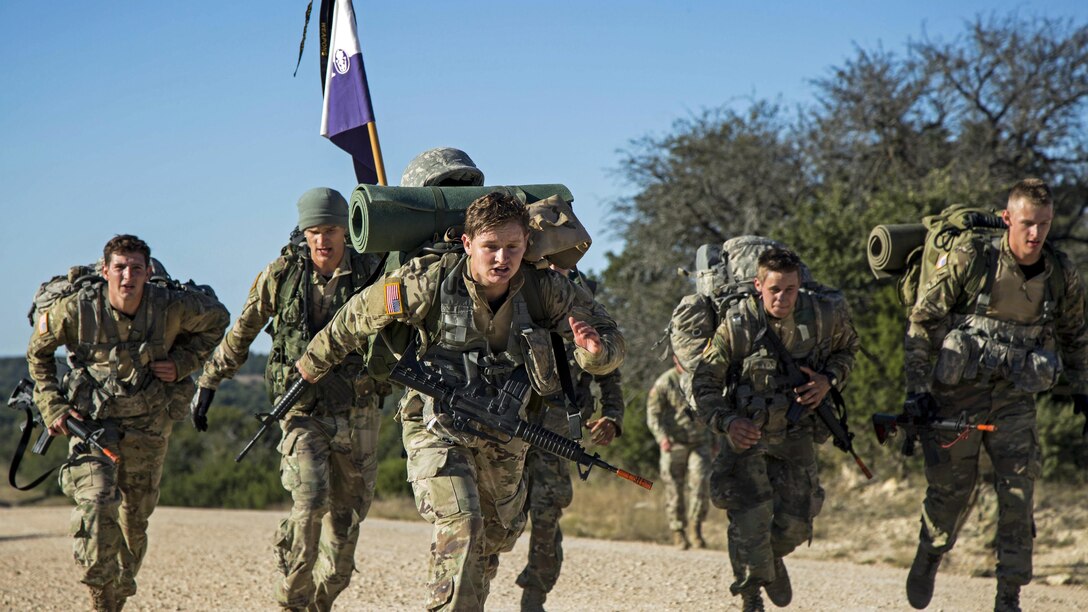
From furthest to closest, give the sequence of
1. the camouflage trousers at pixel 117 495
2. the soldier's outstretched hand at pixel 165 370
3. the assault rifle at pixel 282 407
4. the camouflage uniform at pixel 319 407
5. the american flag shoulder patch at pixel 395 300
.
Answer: the soldier's outstretched hand at pixel 165 370
the camouflage trousers at pixel 117 495
the camouflage uniform at pixel 319 407
the assault rifle at pixel 282 407
the american flag shoulder patch at pixel 395 300

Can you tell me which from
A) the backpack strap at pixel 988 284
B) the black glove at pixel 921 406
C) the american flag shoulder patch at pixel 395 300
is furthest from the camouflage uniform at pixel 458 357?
the backpack strap at pixel 988 284

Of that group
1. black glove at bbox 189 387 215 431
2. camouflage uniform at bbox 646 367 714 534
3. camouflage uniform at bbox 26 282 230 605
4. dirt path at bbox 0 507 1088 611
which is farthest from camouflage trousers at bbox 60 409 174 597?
camouflage uniform at bbox 646 367 714 534

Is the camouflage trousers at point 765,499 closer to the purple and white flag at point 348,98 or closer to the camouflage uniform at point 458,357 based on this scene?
the camouflage uniform at point 458,357

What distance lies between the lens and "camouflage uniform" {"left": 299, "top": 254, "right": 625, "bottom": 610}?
17.1ft

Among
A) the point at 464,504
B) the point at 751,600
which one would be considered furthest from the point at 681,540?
the point at 464,504

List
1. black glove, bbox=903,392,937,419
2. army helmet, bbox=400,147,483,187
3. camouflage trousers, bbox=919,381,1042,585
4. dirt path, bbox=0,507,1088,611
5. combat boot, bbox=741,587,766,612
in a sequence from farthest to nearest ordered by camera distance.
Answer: dirt path, bbox=0,507,1088,611 < black glove, bbox=903,392,937,419 < combat boot, bbox=741,587,766,612 < camouflage trousers, bbox=919,381,1042,585 < army helmet, bbox=400,147,483,187

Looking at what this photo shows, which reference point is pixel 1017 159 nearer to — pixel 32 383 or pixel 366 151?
pixel 366 151

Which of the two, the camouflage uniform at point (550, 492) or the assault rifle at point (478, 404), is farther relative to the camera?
the camouflage uniform at point (550, 492)

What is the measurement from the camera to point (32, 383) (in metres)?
7.81

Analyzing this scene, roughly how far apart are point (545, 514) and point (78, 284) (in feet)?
10.8

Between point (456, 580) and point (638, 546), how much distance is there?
8.04 meters

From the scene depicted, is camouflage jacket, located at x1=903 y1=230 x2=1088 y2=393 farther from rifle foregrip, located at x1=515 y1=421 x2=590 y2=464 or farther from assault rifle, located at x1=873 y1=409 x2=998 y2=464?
rifle foregrip, located at x1=515 y1=421 x2=590 y2=464

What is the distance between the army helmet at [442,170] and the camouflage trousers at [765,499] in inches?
94.4

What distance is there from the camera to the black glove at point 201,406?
22.9 ft
